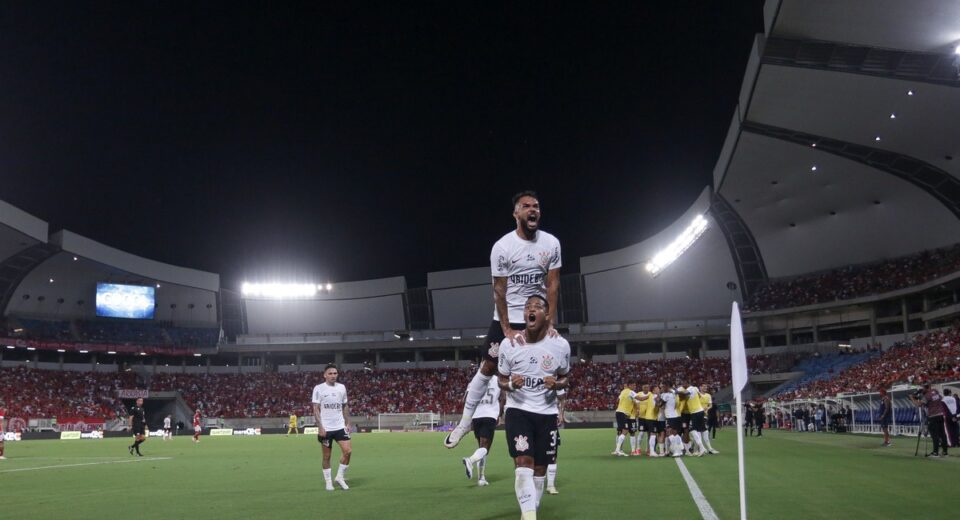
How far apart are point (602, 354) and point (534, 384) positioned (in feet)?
227

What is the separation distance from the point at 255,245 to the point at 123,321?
20.6 meters

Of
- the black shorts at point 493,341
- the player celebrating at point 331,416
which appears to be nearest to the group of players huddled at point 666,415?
Answer: the player celebrating at point 331,416

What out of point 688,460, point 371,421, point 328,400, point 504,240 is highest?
point 504,240

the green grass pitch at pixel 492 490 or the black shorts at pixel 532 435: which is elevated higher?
the black shorts at pixel 532 435

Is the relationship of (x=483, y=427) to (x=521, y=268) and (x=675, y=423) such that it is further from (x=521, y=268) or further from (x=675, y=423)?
(x=675, y=423)

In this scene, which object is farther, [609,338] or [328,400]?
[609,338]

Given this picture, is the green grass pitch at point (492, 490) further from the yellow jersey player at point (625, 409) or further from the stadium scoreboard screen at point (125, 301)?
the stadium scoreboard screen at point (125, 301)

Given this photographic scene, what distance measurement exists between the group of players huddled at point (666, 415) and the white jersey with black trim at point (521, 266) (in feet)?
39.6

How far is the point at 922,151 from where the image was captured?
43.7m

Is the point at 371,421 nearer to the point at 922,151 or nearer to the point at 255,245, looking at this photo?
the point at 255,245

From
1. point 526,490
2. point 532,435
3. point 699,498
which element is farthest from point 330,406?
point 526,490

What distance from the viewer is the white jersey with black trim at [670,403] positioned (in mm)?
18973

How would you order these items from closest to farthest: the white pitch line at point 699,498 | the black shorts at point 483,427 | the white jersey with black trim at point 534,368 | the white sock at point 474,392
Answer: the white jersey with black trim at point 534,368
the white pitch line at point 699,498
the white sock at point 474,392
the black shorts at point 483,427

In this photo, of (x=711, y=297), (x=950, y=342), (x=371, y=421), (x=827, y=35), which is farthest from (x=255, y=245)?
(x=950, y=342)
